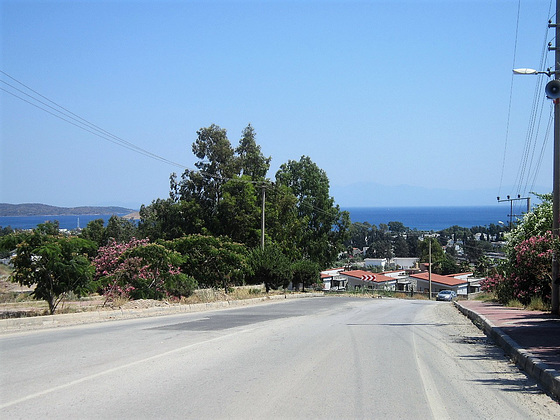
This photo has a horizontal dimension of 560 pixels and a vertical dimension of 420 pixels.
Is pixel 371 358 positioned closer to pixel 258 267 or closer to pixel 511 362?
pixel 511 362

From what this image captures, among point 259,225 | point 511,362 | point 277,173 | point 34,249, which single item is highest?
point 277,173

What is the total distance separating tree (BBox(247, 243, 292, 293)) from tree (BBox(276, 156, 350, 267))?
25776 mm

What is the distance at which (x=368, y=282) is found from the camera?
258 ft

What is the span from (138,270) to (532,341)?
15.7 meters

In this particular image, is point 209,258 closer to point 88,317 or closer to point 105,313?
point 105,313

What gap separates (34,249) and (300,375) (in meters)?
11.6

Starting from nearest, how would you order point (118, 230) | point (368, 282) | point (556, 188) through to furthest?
point (556, 188) → point (118, 230) → point (368, 282)

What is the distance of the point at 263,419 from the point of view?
638cm

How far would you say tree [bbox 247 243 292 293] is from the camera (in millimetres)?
37906

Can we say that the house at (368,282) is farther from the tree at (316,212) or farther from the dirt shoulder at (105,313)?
the dirt shoulder at (105,313)

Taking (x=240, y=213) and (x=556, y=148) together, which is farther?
(x=240, y=213)

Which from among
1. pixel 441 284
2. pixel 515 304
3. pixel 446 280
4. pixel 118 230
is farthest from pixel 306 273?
pixel 446 280

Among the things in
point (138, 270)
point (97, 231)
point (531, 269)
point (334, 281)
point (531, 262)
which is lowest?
point (334, 281)

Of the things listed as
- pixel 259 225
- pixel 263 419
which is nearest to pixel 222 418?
pixel 263 419
